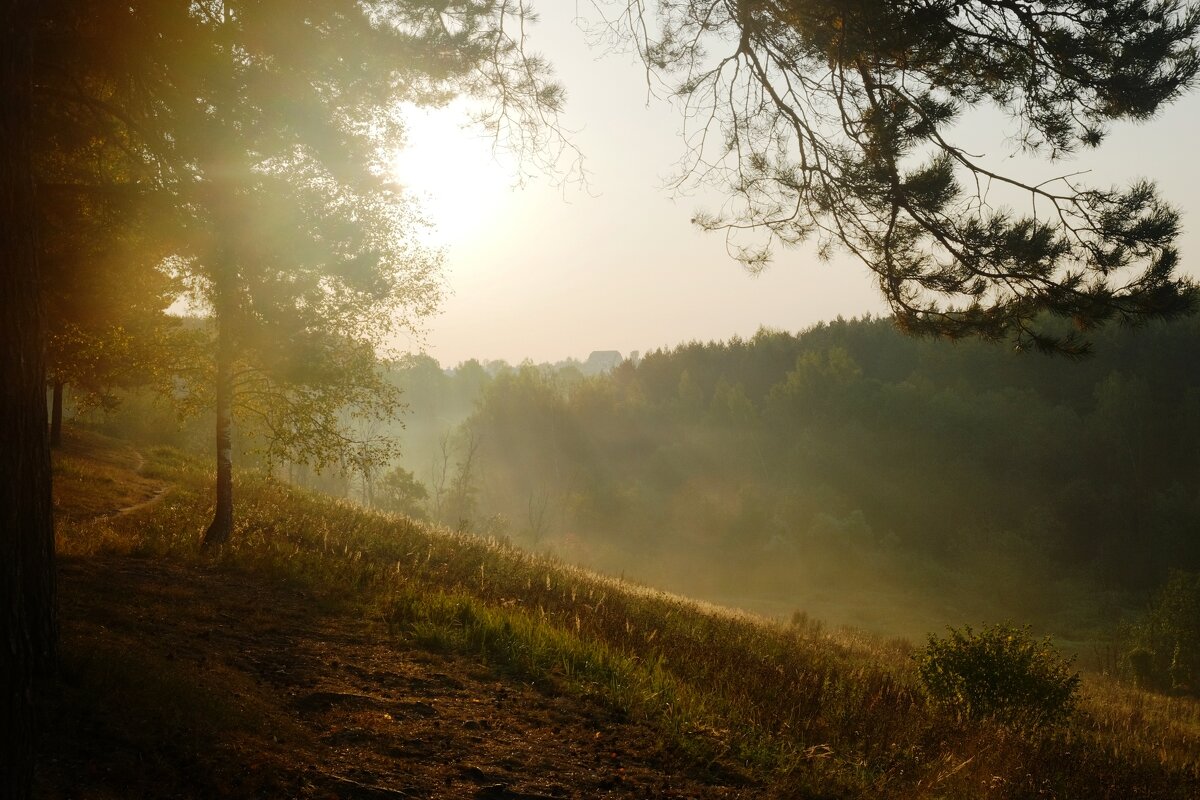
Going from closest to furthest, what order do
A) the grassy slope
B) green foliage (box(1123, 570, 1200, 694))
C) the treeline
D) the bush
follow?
1. the grassy slope
2. the bush
3. green foliage (box(1123, 570, 1200, 694))
4. the treeline

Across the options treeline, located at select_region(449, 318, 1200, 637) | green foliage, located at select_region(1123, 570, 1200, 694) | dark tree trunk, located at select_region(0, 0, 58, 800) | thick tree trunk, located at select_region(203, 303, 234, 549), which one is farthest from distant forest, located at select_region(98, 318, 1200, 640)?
dark tree trunk, located at select_region(0, 0, 58, 800)

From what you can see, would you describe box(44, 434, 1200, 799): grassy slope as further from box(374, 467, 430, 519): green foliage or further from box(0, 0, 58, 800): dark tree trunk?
box(374, 467, 430, 519): green foliage

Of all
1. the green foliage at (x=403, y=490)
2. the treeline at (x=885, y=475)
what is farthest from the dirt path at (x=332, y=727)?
the green foliage at (x=403, y=490)

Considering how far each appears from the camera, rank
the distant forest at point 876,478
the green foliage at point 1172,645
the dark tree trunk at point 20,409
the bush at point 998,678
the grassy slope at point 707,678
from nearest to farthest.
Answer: the dark tree trunk at point 20,409 < the grassy slope at point 707,678 < the bush at point 998,678 < the green foliage at point 1172,645 < the distant forest at point 876,478

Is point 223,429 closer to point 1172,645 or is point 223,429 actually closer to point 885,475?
point 1172,645

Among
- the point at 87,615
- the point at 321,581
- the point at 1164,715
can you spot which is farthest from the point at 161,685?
the point at 1164,715

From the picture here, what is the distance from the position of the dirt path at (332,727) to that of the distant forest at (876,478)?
119 ft

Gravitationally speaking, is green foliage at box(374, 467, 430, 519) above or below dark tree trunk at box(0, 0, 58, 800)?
below

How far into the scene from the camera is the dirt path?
391 centimetres

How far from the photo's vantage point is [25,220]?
417 cm

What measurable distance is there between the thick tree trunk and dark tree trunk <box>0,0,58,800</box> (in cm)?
792

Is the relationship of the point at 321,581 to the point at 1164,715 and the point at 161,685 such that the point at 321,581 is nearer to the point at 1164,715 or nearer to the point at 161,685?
the point at 161,685

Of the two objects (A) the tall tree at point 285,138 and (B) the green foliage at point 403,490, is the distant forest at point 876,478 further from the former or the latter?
(A) the tall tree at point 285,138

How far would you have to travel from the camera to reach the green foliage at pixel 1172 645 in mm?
26984
